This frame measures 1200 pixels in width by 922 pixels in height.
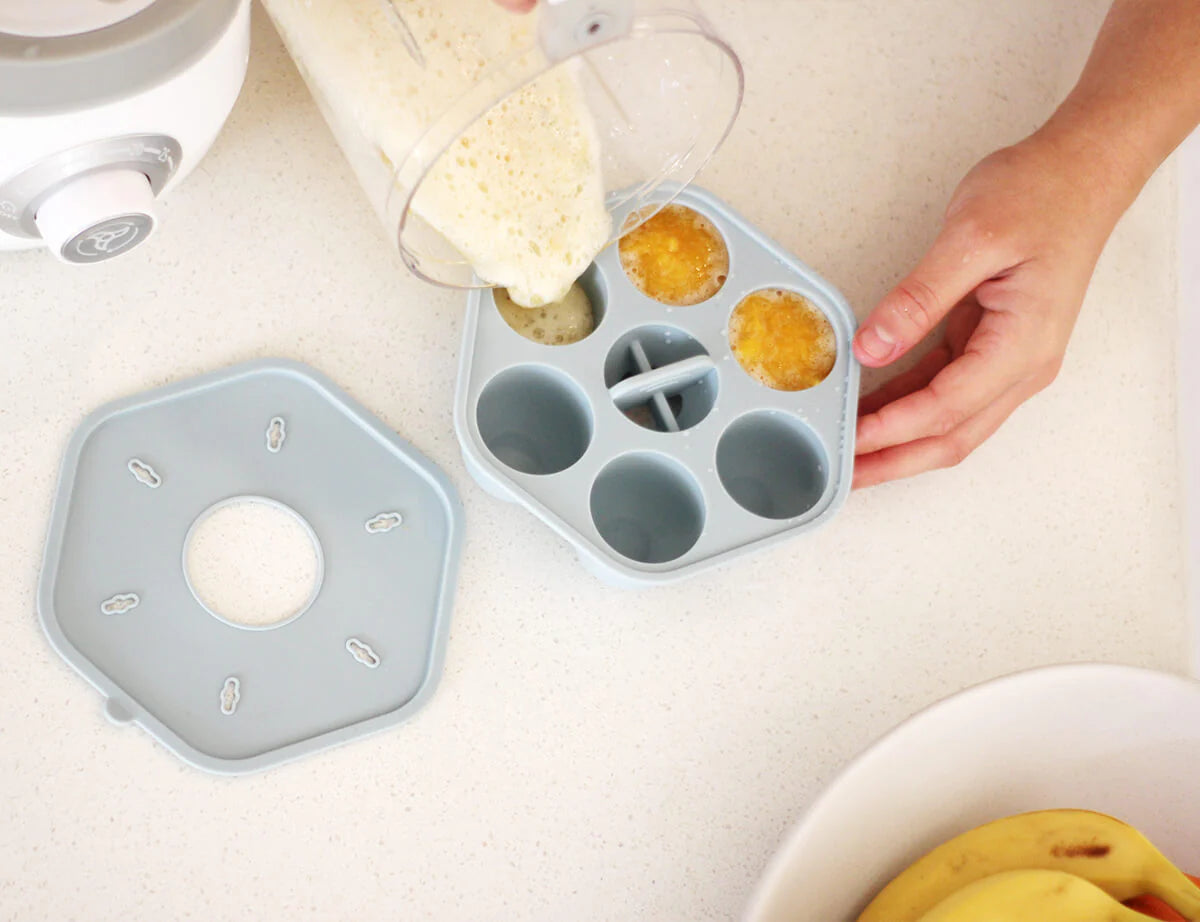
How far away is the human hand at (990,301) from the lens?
70cm

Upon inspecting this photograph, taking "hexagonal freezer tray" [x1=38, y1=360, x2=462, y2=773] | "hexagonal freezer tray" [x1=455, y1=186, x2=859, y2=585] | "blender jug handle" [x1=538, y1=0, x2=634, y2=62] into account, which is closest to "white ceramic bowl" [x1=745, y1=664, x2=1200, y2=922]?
"hexagonal freezer tray" [x1=455, y1=186, x2=859, y2=585]

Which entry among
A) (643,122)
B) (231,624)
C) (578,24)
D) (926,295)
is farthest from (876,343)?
(231,624)

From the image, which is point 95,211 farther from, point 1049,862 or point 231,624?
point 1049,862

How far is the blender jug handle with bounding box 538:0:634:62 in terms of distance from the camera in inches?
17.7

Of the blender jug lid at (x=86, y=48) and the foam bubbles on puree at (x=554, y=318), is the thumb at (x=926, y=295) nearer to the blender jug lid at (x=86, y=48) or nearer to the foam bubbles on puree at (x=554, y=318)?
the foam bubbles on puree at (x=554, y=318)

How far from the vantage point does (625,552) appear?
703mm

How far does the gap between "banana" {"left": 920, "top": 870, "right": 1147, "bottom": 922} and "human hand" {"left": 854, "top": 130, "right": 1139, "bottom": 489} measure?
Answer: 0.26 meters

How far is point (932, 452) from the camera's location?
72 cm

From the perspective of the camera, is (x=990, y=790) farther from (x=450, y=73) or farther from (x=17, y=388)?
(x=17, y=388)

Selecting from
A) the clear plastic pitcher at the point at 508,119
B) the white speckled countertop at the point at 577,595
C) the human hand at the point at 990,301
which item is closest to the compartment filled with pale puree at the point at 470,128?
the clear plastic pitcher at the point at 508,119

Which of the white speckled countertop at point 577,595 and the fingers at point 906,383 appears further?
the fingers at point 906,383

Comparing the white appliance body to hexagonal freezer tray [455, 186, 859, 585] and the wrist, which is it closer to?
hexagonal freezer tray [455, 186, 859, 585]

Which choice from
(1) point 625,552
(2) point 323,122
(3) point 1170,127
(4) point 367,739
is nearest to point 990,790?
(1) point 625,552

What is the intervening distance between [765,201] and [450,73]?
0.99 feet
